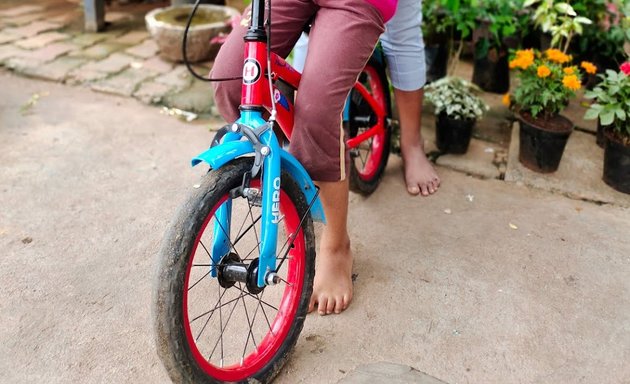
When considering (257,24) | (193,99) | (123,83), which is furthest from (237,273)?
(123,83)

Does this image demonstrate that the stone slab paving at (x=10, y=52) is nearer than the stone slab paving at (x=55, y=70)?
No

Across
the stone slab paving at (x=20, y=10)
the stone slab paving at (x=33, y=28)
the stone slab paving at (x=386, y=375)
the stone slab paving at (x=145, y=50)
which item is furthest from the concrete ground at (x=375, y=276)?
the stone slab paving at (x=20, y=10)

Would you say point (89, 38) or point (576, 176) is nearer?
point (576, 176)

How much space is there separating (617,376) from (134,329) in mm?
1552

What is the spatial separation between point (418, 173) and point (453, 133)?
404mm

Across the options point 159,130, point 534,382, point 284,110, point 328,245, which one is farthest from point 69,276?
point 534,382

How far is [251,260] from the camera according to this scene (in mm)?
1620

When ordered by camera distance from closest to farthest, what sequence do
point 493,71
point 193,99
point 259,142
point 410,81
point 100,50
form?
point 259,142
point 410,81
point 193,99
point 493,71
point 100,50

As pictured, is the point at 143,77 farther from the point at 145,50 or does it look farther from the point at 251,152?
the point at 251,152

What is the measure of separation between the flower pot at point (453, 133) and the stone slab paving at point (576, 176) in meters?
0.26

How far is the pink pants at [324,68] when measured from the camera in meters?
1.58

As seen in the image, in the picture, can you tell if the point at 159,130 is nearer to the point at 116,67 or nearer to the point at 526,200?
the point at 116,67

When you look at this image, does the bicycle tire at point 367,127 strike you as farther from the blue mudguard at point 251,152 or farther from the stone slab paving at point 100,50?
the stone slab paving at point 100,50

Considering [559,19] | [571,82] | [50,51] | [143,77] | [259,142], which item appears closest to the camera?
[259,142]
